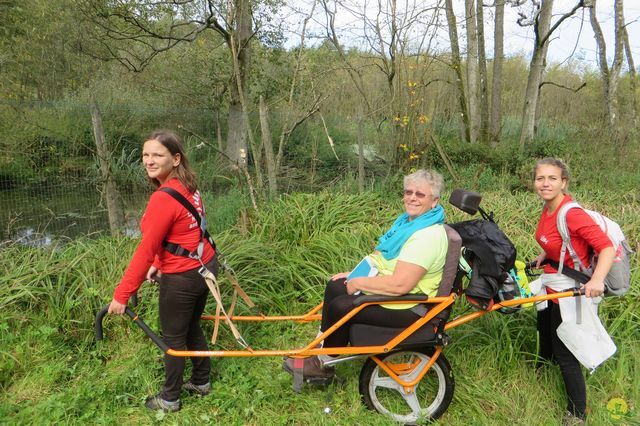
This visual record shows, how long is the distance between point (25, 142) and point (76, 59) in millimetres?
2309

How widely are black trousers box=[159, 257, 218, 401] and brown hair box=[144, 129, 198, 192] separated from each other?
53 centimetres

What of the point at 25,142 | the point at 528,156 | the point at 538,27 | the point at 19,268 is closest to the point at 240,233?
the point at 19,268

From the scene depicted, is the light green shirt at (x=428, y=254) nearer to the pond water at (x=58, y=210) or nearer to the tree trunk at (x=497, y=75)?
the pond water at (x=58, y=210)

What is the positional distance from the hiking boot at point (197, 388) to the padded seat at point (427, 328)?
46.2 inches

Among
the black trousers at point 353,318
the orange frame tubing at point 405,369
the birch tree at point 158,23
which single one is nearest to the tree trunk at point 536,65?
the birch tree at point 158,23

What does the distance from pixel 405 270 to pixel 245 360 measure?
161 centimetres

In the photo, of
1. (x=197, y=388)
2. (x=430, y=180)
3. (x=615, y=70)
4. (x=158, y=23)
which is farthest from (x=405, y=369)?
(x=615, y=70)

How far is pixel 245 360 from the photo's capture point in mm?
3332

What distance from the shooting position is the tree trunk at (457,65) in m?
8.77

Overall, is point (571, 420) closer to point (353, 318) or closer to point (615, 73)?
point (353, 318)

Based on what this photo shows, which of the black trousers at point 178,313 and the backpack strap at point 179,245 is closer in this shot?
the backpack strap at point 179,245

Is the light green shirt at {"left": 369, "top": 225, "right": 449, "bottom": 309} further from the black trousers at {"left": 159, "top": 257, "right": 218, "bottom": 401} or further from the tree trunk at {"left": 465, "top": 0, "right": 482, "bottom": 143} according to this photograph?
the tree trunk at {"left": 465, "top": 0, "right": 482, "bottom": 143}

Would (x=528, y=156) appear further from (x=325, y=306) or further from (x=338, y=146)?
(x=325, y=306)

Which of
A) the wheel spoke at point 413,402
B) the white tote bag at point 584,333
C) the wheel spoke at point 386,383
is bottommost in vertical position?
the wheel spoke at point 413,402
